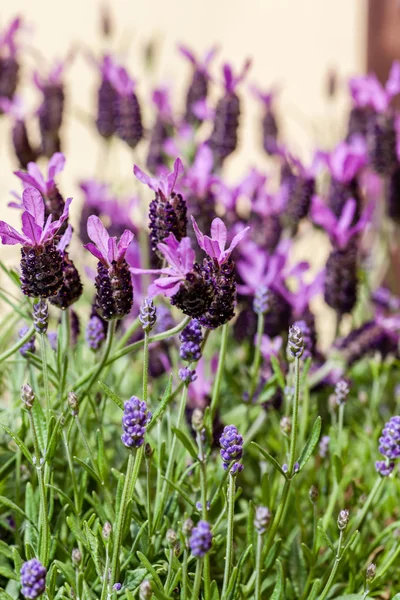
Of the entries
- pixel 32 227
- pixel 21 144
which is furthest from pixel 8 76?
pixel 32 227

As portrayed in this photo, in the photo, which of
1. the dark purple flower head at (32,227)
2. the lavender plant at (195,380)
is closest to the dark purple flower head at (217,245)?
the lavender plant at (195,380)

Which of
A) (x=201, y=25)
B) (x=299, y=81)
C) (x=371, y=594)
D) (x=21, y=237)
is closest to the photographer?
(x=21, y=237)

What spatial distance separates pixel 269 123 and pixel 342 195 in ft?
1.48

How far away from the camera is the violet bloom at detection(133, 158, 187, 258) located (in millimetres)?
744

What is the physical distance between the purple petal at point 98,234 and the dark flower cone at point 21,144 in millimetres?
761

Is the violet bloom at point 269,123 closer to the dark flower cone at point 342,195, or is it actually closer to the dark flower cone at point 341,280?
the dark flower cone at point 342,195

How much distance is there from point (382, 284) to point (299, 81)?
2.99 ft

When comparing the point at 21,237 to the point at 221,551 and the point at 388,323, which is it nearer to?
the point at 221,551

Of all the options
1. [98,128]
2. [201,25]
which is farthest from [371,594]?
[201,25]

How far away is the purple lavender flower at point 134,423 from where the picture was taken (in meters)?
0.61

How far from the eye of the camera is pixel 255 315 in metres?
1.18

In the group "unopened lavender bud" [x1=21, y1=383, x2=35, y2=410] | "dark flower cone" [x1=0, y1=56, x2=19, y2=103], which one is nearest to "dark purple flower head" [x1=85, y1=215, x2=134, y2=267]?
"unopened lavender bud" [x1=21, y1=383, x2=35, y2=410]

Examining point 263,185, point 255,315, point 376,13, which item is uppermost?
point 376,13

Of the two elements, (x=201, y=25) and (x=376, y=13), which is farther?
(x=201, y=25)
